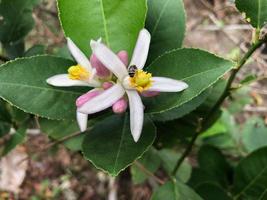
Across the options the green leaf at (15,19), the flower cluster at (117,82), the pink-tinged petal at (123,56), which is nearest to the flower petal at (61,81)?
the flower cluster at (117,82)

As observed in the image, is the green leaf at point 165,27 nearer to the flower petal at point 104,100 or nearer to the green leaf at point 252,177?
the flower petal at point 104,100

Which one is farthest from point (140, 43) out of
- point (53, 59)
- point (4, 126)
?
point (4, 126)

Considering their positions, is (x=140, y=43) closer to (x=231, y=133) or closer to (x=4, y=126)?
(x=4, y=126)

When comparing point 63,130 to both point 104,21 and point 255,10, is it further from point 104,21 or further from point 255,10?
point 255,10

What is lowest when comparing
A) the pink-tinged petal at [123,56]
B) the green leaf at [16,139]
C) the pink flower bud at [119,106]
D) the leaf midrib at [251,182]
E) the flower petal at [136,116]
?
the leaf midrib at [251,182]

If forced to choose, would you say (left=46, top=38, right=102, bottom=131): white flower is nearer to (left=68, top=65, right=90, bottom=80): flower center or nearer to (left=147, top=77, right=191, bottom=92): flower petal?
(left=68, top=65, right=90, bottom=80): flower center

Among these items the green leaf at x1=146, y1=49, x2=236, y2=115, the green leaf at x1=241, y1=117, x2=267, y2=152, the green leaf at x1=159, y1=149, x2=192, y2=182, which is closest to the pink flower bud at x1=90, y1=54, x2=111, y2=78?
the green leaf at x1=146, y1=49, x2=236, y2=115

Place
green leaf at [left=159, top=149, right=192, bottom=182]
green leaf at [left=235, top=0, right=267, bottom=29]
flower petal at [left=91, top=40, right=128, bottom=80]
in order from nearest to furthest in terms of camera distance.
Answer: flower petal at [left=91, top=40, right=128, bottom=80], green leaf at [left=235, top=0, right=267, bottom=29], green leaf at [left=159, top=149, right=192, bottom=182]

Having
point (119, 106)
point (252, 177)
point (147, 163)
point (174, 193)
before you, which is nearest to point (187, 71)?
point (119, 106)
